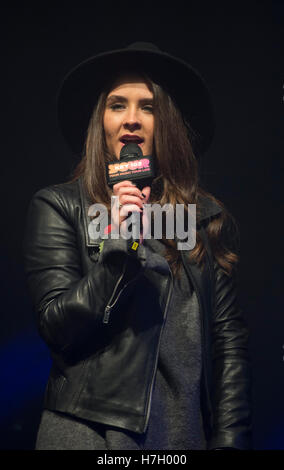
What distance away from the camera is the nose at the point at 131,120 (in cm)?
159

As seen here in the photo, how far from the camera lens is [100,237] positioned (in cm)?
142

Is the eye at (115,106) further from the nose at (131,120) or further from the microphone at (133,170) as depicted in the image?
the microphone at (133,170)

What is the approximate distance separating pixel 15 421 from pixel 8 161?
1072mm

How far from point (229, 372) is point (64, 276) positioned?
24.6 inches

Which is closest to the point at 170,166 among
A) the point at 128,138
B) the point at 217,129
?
the point at 128,138

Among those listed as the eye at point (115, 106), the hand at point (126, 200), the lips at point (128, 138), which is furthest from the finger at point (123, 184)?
the eye at point (115, 106)

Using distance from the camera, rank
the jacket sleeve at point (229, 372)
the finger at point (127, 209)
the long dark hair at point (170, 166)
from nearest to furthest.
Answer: the finger at point (127, 209), the jacket sleeve at point (229, 372), the long dark hair at point (170, 166)

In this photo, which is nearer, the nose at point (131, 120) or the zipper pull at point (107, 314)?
the zipper pull at point (107, 314)

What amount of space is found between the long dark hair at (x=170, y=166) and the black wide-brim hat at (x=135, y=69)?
7 centimetres

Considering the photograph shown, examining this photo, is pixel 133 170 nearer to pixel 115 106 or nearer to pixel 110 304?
pixel 110 304

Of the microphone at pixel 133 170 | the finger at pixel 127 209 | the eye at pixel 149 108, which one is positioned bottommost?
the finger at pixel 127 209

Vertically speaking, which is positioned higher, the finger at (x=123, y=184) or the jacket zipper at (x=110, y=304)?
the finger at (x=123, y=184)

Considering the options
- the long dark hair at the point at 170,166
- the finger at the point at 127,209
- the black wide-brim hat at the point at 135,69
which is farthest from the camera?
the black wide-brim hat at the point at 135,69
